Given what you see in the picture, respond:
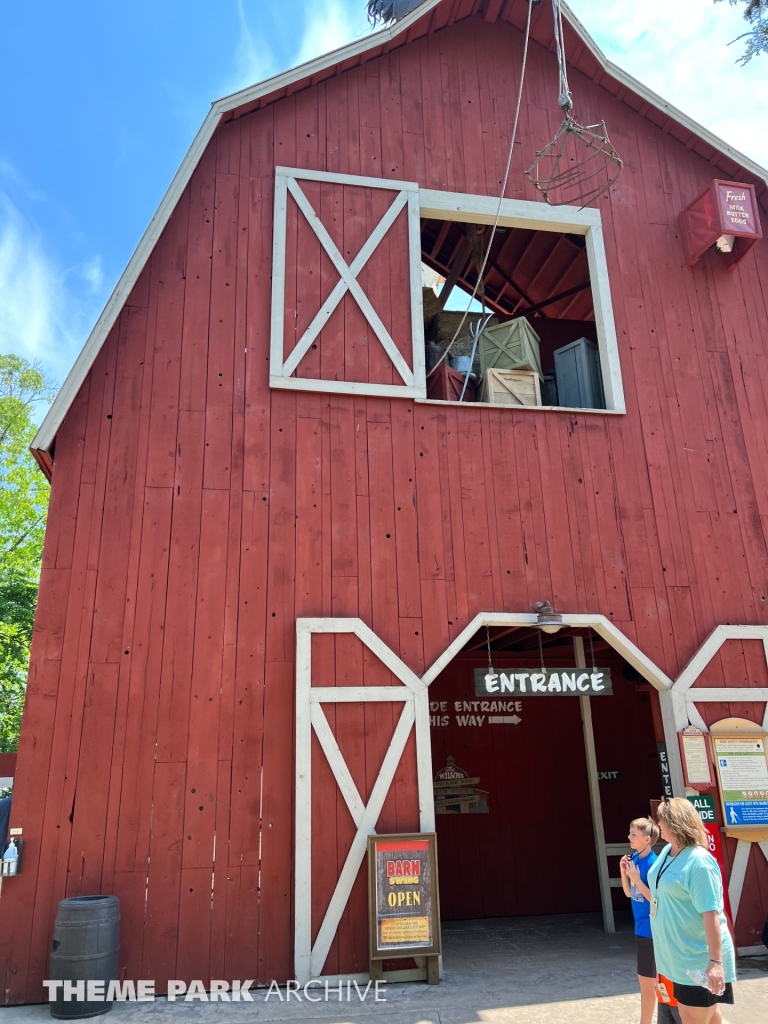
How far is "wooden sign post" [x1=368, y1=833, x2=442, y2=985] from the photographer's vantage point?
5988 millimetres

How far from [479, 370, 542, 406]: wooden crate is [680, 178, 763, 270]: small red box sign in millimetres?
2600

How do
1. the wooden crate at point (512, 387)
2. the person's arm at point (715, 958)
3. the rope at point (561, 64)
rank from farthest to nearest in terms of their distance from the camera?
the wooden crate at point (512, 387) < the rope at point (561, 64) < the person's arm at point (715, 958)

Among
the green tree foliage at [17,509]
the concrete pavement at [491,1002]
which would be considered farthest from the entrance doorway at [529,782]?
the green tree foliage at [17,509]

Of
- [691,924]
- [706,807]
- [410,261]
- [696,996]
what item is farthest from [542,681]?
[410,261]

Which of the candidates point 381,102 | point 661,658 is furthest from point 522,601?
point 381,102

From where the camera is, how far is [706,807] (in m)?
6.99

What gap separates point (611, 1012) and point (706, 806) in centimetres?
222

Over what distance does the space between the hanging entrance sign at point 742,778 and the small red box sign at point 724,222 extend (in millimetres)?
5397

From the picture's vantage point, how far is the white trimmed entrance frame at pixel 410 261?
7.63m

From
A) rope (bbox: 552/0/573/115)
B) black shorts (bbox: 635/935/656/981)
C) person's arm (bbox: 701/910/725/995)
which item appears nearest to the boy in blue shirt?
black shorts (bbox: 635/935/656/981)

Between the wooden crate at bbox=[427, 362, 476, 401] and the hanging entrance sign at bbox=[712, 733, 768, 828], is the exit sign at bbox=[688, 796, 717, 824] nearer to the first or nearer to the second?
the hanging entrance sign at bbox=[712, 733, 768, 828]

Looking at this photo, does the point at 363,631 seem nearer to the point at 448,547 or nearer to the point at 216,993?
the point at 448,547

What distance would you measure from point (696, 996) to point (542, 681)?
3463 mm

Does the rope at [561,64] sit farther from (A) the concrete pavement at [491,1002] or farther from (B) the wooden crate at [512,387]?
(A) the concrete pavement at [491,1002]
